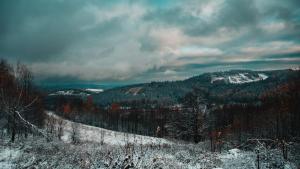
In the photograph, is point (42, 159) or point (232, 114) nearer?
point (42, 159)

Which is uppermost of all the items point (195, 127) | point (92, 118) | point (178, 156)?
point (178, 156)

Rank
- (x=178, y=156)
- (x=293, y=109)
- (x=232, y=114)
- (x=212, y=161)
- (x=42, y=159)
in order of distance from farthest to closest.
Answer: (x=232, y=114)
(x=293, y=109)
(x=178, y=156)
(x=212, y=161)
(x=42, y=159)

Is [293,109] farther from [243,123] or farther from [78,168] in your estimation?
[78,168]

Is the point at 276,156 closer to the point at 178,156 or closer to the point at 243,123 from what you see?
the point at 178,156

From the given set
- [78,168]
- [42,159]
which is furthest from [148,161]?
[42,159]

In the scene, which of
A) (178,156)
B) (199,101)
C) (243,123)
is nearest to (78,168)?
(178,156)

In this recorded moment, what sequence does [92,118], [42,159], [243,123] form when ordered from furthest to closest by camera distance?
[92,118] < [243,123] < [42,159]

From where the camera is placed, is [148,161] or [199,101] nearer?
[148,161]

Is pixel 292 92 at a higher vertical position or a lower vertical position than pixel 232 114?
higher

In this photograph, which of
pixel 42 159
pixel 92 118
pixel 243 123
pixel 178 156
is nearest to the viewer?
pixel 42 159

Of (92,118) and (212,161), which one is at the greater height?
(212,161)
